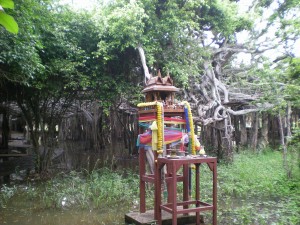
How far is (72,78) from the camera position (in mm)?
8461

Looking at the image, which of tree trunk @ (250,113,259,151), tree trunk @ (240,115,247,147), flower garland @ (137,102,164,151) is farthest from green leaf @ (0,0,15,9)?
tree trunk @ (240,115,247,147)

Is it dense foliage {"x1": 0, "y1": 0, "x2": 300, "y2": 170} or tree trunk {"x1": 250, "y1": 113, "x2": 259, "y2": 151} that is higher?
dense foliage {"x1": 0, "y1": 0, "x2": 300, "y2": 170}

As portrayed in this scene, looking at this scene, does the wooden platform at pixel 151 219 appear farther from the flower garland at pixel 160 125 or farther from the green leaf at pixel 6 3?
the green leaf at pixel 6 3

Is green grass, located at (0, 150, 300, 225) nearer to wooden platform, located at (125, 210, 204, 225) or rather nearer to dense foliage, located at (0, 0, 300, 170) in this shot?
wooden platform, located at (125, 210, 204, 225)

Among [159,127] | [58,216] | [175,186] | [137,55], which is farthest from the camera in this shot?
[137,55]

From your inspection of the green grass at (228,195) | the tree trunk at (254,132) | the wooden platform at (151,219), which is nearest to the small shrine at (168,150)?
the wooden platform at (151,219)

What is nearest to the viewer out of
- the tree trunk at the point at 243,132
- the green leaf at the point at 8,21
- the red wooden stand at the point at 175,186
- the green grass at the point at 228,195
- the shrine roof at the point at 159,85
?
the green leaf at the point at 8,21

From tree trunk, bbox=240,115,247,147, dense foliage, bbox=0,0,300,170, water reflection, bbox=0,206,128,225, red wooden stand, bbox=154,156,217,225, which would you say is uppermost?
dense foliage, bbox=0,0,300,170

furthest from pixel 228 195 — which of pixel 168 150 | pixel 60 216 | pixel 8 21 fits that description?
pixel 8 21

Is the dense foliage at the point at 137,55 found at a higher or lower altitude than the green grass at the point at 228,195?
higher

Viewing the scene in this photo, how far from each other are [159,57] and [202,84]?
2.06 m

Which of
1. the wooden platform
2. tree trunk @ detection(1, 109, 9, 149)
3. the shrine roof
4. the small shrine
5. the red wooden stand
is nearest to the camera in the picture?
the red wooden stand

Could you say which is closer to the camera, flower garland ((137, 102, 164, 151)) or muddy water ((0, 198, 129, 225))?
flower garland ((137, 102, 164, 151))

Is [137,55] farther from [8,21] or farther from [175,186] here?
[8,21]
